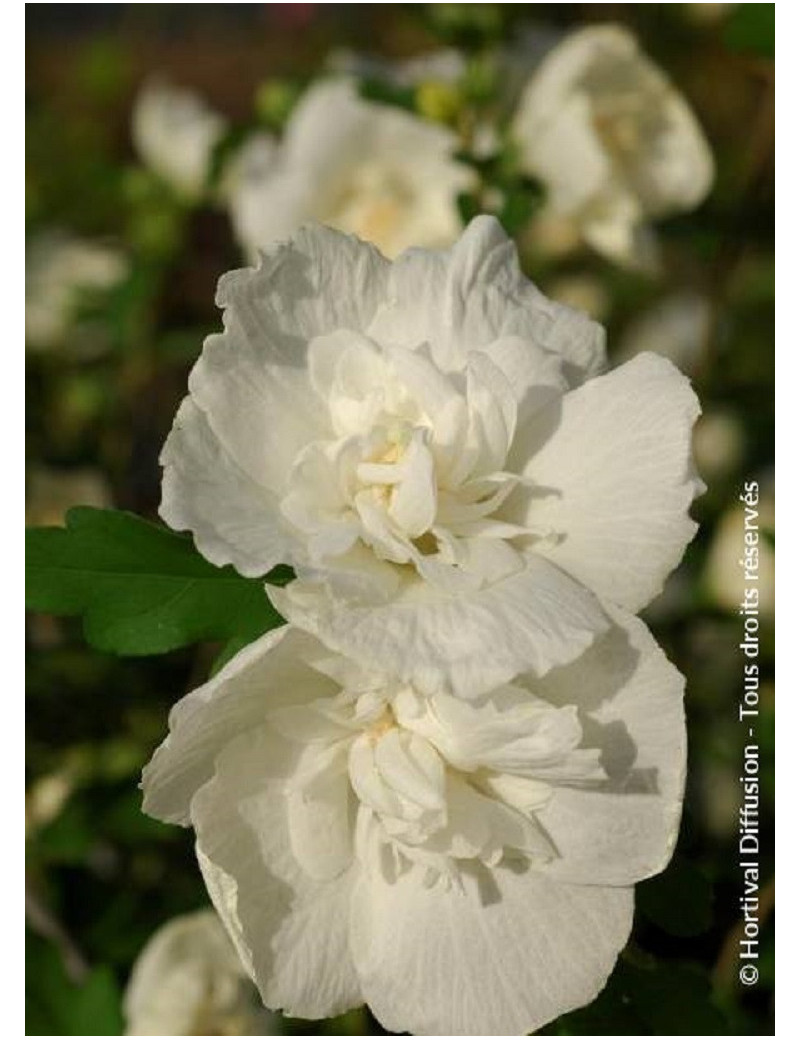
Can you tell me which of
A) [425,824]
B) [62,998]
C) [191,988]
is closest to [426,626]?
[425,824]

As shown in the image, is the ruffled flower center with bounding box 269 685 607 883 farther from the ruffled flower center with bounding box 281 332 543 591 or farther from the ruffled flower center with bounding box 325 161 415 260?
the ruffled flower center with bounding box 325 161 415 260

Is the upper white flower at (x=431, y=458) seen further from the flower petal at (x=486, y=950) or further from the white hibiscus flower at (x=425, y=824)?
the flower petal at (x=486, y=950)

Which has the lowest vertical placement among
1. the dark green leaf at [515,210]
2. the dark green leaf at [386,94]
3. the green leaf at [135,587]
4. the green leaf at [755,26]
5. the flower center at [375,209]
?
the green leaf at [135,587]

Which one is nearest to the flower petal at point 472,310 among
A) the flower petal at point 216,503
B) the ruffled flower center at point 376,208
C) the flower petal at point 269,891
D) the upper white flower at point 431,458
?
the upper white flower at point 431,458

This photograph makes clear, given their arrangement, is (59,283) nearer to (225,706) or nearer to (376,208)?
(376,208)

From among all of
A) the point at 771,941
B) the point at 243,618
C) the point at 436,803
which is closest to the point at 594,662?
the point at 436,803

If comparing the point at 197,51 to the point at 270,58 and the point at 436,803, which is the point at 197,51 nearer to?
the point at 270,58
